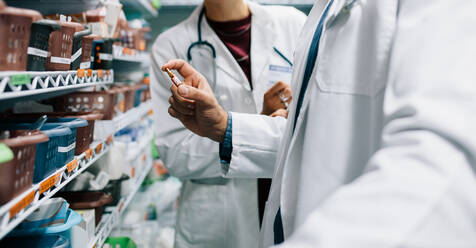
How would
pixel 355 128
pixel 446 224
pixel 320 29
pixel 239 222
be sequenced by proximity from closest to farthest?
pixel 446 224 → pixel 355 128 → pixel 320 29 → pixel 239 222

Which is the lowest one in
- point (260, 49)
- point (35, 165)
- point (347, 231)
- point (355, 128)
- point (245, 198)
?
point (245, 198)

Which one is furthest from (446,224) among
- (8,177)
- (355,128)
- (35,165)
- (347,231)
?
(35,165)

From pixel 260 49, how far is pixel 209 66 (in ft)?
0.90

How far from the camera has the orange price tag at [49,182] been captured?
948 millimetres

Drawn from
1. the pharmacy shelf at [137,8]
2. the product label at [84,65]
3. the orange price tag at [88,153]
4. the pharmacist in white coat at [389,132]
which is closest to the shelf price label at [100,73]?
the product label at [84,65]

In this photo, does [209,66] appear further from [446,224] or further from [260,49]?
[446,224]

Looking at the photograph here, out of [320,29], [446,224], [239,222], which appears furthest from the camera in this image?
[239,222]

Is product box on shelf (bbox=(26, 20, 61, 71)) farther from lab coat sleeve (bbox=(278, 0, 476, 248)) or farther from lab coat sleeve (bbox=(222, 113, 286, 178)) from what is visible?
lab coat sleeve (bbox=(278, 0, 476, 248))

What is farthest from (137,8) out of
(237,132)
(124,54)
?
(237,132)

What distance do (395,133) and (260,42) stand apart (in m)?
1.29

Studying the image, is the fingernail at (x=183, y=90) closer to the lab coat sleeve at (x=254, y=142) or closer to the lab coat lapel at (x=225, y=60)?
the lab coat sleeve at (x=254, y=142)

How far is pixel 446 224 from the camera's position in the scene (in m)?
0.50

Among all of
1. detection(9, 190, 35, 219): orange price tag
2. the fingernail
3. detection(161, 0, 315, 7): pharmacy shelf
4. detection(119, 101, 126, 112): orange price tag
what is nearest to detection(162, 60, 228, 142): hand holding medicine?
the fingernail

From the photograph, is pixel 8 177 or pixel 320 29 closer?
pixel 8 177
